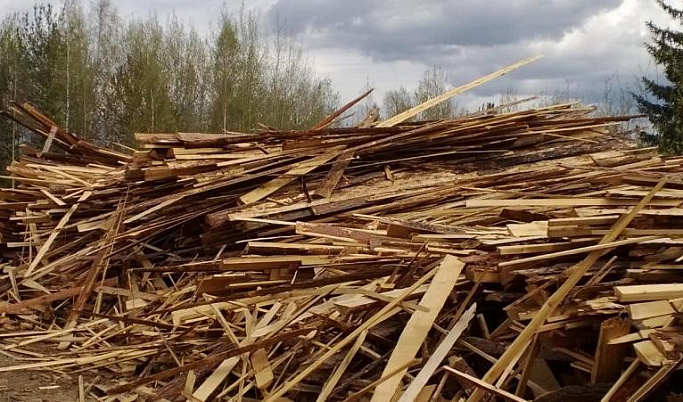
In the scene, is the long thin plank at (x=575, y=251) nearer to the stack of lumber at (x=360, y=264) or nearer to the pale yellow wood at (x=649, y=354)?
the stack of lumber at (x=360, y=264)

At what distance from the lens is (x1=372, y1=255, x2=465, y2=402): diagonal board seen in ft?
9.95

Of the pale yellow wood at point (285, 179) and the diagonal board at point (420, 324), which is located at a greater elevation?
the pale yellow wood at point (285, 179)

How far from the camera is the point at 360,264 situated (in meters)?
3.87

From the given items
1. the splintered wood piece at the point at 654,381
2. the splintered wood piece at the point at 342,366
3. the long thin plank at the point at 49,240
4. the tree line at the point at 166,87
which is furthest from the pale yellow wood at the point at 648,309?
the tree line at the point at 166,87

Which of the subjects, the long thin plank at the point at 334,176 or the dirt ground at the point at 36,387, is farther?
the long thin plank at the point at 334,176

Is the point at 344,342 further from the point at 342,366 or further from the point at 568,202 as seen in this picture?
the point at 568,202

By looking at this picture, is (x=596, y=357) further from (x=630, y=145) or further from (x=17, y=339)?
(x=17, y=339)

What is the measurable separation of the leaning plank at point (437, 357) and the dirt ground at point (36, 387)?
2.42 meters

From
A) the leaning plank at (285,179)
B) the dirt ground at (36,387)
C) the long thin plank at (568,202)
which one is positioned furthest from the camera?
the leaning plank at (285,179)

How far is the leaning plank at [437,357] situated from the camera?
2.93 metres

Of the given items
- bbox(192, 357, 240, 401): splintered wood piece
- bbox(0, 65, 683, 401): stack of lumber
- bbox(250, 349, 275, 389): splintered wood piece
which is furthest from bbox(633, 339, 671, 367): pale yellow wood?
bbox(192, 357, 240, 401): splintered wood piece

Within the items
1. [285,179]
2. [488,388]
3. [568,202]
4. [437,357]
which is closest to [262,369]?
[437,357]

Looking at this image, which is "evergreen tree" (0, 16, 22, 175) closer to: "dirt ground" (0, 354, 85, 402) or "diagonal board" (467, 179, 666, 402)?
"dirt ground" (0, 354, 85, 402)

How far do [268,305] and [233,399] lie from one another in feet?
2.25
